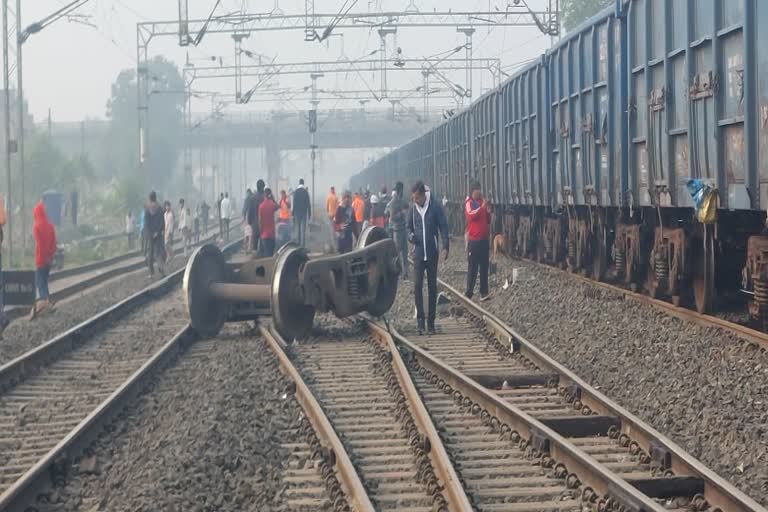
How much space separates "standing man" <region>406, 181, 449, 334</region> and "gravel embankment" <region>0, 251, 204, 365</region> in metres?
4.79

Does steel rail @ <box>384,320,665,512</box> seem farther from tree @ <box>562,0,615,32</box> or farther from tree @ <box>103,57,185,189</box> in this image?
tree @ <box>103,57,185,189</box>

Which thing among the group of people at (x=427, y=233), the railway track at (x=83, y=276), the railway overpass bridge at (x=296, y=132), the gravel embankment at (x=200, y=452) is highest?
the railway overpass bridge at (x=296, y=132)

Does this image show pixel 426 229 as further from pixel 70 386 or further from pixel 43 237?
pixel 43 237

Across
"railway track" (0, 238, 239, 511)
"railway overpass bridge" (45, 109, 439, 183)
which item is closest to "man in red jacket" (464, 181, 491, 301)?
"railway track" (0, 238, 239, 511)

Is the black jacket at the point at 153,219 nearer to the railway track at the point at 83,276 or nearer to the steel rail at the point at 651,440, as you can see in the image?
the railway track at the point at 83,276

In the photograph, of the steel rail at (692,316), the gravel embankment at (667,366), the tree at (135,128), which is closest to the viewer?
the gravel embankment at (667,366)

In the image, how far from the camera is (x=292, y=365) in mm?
11297

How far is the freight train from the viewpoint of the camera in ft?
35.1

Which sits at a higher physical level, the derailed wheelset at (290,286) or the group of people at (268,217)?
the group of people at (268,217)

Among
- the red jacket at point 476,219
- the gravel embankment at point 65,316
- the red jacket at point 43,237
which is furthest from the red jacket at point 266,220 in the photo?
the red jacket at point 476,219

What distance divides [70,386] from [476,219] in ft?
22.5

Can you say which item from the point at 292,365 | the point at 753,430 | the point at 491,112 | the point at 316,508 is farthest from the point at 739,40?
the point at 491,112

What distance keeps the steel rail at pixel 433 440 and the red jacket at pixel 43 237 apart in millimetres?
7302

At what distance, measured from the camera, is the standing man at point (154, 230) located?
23.6 metres
